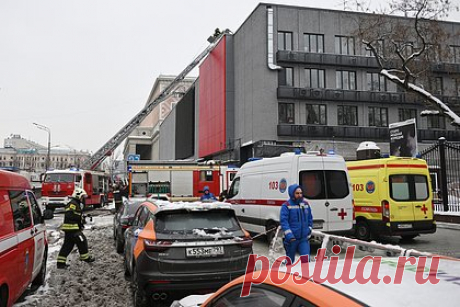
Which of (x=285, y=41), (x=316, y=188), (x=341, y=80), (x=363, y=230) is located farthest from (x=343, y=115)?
(x=316, y=188)

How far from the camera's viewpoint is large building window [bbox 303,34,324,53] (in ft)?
117

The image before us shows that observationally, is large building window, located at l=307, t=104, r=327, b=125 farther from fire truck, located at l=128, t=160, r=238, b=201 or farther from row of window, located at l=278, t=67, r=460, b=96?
fire truck, located at l=128, t=160, r=238, b=201

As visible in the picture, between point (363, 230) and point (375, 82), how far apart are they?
28.3 m

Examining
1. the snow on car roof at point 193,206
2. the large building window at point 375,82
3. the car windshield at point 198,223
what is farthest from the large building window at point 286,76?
the car windshield at point 198,223

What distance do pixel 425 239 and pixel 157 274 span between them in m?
10.9

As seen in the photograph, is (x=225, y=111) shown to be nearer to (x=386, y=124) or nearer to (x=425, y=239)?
(x=386, y=124)

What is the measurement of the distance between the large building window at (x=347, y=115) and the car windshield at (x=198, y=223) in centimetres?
3142

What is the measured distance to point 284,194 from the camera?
10461 mm

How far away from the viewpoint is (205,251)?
5.55m

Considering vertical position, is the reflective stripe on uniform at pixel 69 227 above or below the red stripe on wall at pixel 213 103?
below

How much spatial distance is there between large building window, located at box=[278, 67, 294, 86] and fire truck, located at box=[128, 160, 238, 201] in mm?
14866

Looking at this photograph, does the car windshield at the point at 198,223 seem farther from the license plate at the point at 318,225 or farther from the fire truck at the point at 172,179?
the fire truck at the point at 172,179

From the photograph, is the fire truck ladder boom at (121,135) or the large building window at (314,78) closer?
the large building window at (314,78)

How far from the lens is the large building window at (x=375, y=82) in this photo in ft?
121
